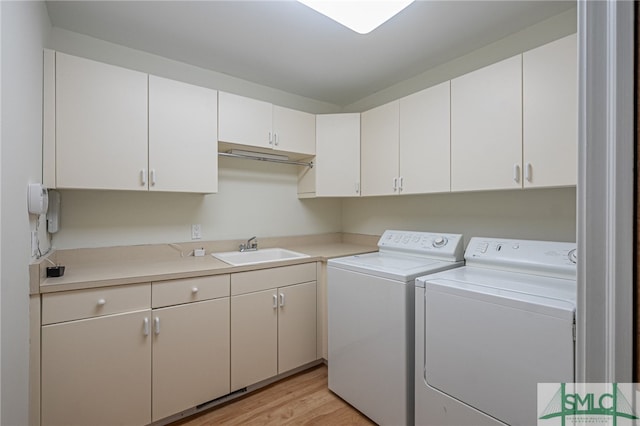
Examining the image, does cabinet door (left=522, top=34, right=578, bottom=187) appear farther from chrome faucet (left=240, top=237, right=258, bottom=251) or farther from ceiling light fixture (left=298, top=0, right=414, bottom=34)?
chrome faucet (left=240, top=237, right=258, bottom=251)

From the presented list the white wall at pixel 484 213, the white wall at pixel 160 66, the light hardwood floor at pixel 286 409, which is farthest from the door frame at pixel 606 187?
the white wall at pixel 160 66

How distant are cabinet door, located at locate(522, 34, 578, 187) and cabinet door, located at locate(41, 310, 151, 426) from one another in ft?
7.65

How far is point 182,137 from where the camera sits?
2035 millimetres

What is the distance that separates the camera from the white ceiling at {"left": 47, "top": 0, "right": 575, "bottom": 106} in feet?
5.56

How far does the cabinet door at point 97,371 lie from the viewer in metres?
1.43

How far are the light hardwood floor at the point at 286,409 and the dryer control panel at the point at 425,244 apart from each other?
1150mm

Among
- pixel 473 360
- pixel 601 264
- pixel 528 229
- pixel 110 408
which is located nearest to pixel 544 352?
pixel 473 360

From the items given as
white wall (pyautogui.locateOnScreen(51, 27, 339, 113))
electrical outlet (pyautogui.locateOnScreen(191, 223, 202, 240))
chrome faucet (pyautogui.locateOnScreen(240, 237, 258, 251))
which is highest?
white wall (pyautogui.locateOnScreen(51, 27, 339, 113))

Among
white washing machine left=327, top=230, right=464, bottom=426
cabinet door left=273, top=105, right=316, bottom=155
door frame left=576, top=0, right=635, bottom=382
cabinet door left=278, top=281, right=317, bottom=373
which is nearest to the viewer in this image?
door frame left=576, top=0, right=635, bottom=382

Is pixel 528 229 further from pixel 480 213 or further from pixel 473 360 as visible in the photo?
pixel 473 360

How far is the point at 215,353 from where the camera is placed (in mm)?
1867

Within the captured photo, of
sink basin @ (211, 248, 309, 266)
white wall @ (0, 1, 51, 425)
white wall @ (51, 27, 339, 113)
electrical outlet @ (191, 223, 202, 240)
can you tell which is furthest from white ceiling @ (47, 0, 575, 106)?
sink basin @ (211, 248, 309, 266)

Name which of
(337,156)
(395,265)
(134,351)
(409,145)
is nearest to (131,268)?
(134,351)

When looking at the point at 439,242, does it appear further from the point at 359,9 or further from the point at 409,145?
the point at 359,9
